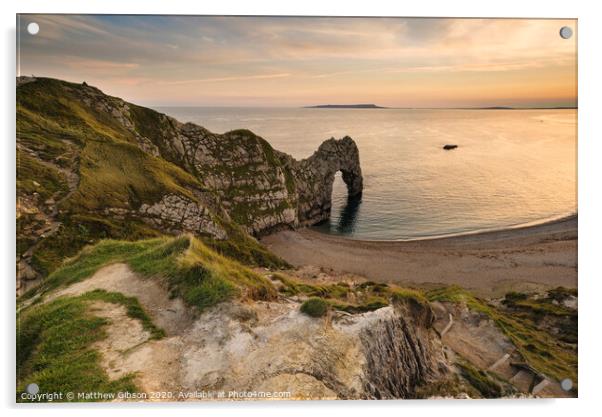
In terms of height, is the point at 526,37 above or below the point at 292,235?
above

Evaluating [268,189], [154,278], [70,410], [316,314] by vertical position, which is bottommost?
[70,410]

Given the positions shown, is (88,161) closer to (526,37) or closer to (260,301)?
(260,301)

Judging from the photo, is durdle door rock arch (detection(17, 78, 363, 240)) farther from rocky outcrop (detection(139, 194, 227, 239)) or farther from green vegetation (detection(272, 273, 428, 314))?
green vegetation (detection(272, 273, 428, 314))

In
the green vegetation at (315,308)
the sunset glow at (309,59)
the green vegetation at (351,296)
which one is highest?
the sunset glow at (309,59)

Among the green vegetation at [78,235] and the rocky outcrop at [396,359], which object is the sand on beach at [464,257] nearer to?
the rocky outcrop at [396,359]

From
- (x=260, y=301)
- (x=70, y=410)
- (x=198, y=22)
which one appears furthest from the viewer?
(x=198, y=22)

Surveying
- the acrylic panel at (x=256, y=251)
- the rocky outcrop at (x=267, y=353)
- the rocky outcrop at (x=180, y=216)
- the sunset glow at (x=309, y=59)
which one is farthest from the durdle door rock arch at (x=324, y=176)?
the rocky outcrop at (x=267, y=353)

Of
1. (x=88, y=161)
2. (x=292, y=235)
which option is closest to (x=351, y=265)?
(x=292, y=235)
